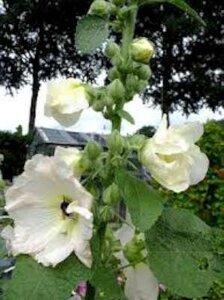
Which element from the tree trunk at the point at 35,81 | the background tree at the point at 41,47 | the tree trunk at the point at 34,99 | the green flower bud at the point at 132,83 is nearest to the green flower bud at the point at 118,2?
the green flower bud at the point at 132,83

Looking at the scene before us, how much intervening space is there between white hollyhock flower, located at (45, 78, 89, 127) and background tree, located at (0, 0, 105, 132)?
2459 centimetres

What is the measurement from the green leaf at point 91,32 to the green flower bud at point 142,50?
0.06 m

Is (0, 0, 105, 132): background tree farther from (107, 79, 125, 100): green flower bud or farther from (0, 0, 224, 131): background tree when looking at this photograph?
(107, 79, 125, 100): green flower bud

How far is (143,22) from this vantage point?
25844 mm

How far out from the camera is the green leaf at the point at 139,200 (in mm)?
961

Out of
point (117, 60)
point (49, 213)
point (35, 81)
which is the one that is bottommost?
point (35, 81)

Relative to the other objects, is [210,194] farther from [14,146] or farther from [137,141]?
[14,146]

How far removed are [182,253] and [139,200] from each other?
11 cm

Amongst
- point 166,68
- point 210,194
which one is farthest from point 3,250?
point 166,68

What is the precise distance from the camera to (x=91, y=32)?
1.09m

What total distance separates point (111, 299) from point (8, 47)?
1016 inches

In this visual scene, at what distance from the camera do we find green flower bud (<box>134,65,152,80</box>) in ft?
3.42

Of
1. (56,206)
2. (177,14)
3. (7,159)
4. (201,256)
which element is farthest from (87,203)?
(177,14)

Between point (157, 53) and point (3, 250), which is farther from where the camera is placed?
point (157, 53)
